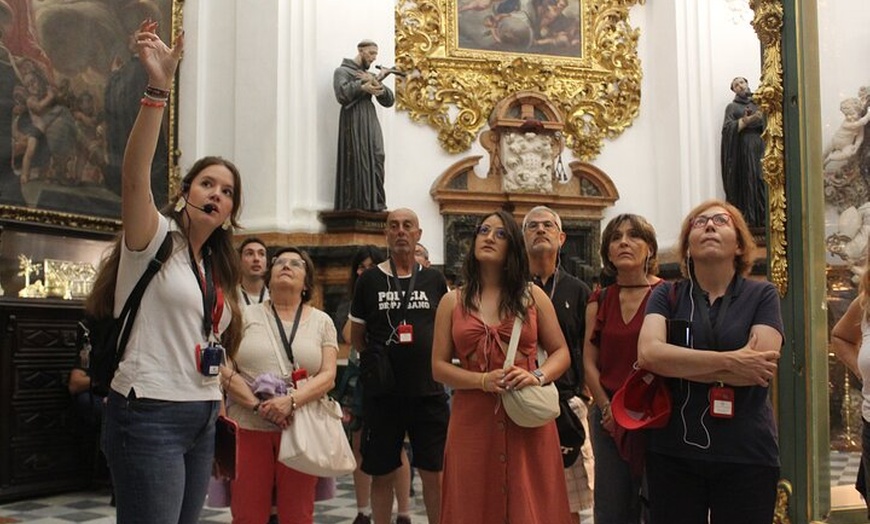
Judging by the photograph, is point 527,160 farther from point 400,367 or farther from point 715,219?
point 715,219

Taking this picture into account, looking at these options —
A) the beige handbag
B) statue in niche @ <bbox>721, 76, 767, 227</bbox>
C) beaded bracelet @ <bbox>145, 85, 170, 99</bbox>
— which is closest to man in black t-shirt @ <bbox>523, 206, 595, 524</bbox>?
the beige handbag

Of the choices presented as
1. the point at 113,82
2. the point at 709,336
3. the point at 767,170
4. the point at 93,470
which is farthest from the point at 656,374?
the point at 113,82

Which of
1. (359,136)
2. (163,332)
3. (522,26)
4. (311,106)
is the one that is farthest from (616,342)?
(522,26)

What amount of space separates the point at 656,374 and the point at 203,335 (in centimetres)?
157

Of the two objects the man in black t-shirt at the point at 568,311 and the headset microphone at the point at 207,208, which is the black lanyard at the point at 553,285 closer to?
the man in black t-shirt at the point at 568,311

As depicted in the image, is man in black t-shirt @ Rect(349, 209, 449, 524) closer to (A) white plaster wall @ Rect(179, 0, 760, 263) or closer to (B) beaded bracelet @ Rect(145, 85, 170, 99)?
(B) beaded bracelet @ Rect(145, 85, 170, 99)

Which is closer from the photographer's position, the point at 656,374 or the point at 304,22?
the point at 656,374

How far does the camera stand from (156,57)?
7.99 ft

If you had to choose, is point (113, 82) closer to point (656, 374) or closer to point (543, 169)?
point (543, 169)

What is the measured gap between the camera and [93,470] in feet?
25.6

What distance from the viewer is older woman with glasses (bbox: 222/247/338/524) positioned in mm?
4395

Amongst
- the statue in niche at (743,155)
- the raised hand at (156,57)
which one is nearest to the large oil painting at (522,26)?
the statue in niche at (743,155)

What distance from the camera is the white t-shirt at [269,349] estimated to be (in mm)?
4488

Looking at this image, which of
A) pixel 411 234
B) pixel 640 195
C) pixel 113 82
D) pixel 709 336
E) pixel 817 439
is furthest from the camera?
pixel 640 195
